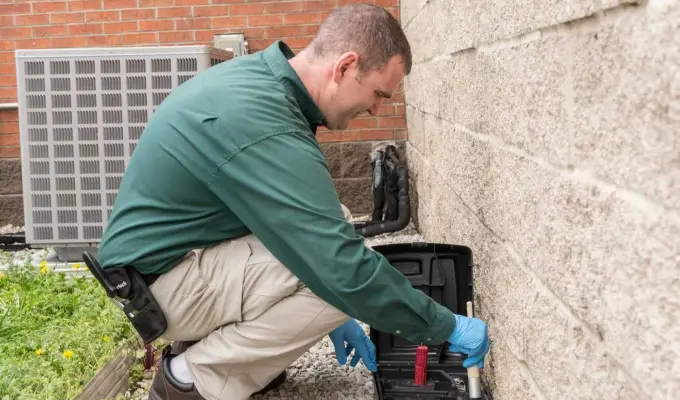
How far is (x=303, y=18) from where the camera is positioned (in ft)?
19.4

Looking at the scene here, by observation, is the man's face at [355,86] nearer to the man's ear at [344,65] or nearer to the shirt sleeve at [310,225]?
the man's ear at [344,65]

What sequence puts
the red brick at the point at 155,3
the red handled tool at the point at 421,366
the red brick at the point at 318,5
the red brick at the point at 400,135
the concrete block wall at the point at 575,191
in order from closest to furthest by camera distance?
the concrete block wall at the point at 575,191 → the red handled tool at the point at 421,366 → the red brick at the point at 318,5 → the red brick at the point at 155,3 → the red brick at the point at 400,135

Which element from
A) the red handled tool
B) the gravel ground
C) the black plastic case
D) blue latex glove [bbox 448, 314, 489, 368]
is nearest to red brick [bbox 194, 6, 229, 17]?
the gravel ground

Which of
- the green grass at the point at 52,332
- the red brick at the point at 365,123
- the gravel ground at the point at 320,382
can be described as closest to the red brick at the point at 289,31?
the red brick at the point at 365,123

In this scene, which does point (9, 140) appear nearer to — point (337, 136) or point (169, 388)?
point (337, 136)

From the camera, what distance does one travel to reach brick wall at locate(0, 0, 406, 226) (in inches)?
233

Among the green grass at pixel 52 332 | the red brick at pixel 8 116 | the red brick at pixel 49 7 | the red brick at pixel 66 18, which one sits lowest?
the green grass at pixel 52 332

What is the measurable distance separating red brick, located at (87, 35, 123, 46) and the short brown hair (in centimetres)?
414

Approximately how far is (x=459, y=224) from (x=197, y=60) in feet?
6.12

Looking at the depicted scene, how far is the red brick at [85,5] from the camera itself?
19.6 ft

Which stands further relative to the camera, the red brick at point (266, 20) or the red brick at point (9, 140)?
the red brick at point (9, 140)

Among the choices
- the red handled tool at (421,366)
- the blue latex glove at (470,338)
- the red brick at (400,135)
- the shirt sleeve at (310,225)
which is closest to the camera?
the shirt sleeve at (310,225)

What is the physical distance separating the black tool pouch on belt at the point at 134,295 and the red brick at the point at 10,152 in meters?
4.27

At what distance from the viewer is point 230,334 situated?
2.38 metres
